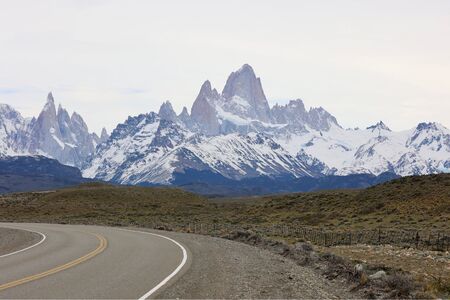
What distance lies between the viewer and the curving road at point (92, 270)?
16484 mm

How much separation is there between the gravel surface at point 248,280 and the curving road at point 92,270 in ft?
2.37

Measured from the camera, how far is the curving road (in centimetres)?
1648

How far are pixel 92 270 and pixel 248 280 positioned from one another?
6050mm

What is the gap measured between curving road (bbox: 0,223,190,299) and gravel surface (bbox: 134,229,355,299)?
723 millimetres

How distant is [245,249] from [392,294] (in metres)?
15.7

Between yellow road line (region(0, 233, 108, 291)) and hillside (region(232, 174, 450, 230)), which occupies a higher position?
yellow road line (region(0, 233, 108, 291))

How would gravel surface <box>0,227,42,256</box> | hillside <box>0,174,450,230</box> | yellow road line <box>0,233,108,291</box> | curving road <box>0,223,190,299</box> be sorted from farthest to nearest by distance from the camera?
hillside <box>0,174,450,230</box>
gravel surface <box>0,227,42,256</box>
yellow road line <box>0,233,108,291</box>
curving road <box>0,223,190,299</box>

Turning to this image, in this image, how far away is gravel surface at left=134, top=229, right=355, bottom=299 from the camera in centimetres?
1684

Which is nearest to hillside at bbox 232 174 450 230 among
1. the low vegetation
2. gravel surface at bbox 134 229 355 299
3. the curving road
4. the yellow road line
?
the low vegetation

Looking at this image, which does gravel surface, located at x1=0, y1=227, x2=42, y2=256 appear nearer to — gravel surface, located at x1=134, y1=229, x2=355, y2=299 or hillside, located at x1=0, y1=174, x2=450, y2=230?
gravel surface, located at x1=134, y1=229, x2=355, y2=299

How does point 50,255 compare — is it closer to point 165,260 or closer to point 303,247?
point 165,260

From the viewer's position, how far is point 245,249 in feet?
104

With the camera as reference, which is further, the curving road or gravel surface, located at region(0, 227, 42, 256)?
gravel surface, located at region(0, 227, 42, 256)

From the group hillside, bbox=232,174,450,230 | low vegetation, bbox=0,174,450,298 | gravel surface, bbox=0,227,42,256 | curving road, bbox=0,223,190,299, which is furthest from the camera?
hillside, bbox=232,174,450,230
